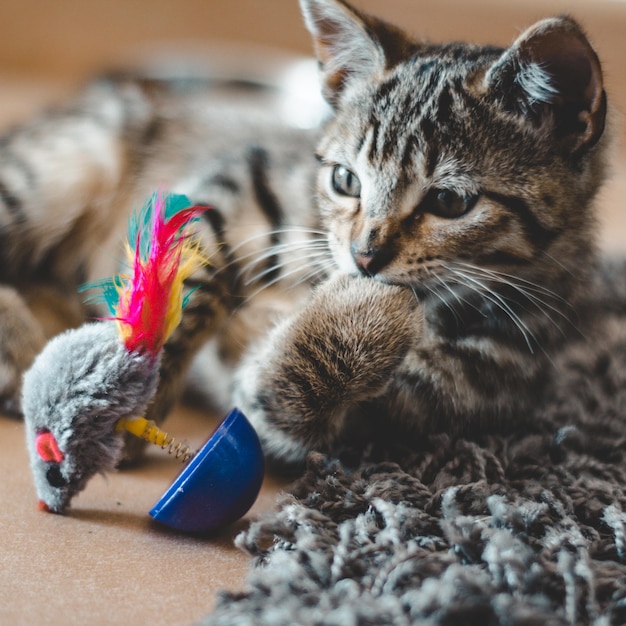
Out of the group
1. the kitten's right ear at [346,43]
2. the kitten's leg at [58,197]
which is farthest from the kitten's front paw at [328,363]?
the kitten's leg at [58,197]

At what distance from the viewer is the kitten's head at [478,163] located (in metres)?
0.92

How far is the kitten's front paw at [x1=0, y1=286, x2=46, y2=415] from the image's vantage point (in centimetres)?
106

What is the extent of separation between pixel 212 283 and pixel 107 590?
1.70 feet

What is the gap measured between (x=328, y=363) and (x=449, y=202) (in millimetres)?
256

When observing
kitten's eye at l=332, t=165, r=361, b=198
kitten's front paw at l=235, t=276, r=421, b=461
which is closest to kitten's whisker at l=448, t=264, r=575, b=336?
kitten's front paw at l=235, t=276, r=421, b=461

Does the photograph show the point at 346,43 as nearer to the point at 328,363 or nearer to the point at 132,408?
the point at 328,363

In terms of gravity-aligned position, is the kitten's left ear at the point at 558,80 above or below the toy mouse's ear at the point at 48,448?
above

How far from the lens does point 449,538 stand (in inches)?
29.0

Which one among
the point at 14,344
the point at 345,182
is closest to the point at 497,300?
the point at 345,182

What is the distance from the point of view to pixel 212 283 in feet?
3.65

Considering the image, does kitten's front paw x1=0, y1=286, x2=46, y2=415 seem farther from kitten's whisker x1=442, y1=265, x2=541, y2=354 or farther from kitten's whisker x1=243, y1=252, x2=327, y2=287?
kitten's whisker x1=442, y1=265, x2=541, y2=354

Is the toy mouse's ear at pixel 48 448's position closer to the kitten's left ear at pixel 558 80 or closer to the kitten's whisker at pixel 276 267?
the kitten's whisker at pixel 276 267

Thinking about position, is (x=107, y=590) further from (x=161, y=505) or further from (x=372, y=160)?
(x=372, y=160)

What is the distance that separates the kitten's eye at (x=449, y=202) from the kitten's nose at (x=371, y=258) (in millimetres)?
87
